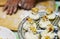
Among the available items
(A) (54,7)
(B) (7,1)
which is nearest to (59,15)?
(A) (54,7)

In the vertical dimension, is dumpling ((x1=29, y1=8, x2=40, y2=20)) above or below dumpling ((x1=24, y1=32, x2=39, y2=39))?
above

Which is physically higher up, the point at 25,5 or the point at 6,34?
the point at 25,5

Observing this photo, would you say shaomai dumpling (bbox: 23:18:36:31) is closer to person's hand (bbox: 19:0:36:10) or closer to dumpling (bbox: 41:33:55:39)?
dumpling (bbox: 41:33:55:39)

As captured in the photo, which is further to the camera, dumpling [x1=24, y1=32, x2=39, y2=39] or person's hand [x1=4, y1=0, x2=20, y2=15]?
person's hand [x1=4, y1=0, x2=20, y2=15]

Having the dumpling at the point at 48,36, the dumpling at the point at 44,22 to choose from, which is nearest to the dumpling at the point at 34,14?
the dumpling at the point at 44,22

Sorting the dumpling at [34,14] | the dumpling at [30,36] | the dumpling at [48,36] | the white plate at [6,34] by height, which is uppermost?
Result: the dumpling at [34,14]

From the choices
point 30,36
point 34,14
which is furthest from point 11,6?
point 30,36

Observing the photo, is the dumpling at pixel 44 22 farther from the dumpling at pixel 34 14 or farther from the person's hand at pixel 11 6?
the person's hand at pixel 11 6

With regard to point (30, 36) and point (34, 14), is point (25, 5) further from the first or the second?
point (30, 36)

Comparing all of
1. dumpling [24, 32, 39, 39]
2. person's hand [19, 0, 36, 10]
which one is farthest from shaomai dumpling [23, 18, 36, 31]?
person's hand [19, 0, 36, 10]
